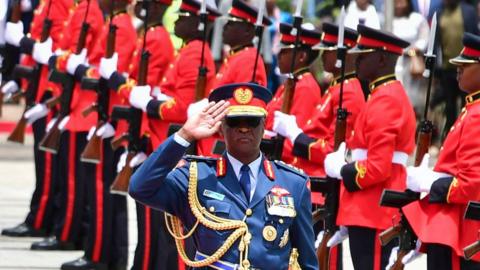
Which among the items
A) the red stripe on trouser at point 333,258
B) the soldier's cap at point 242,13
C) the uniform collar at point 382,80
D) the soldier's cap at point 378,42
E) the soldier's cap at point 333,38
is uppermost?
the soldier's cap at point 242,13

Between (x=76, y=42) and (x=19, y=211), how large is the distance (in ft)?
8.92

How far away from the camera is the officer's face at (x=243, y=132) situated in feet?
20.6

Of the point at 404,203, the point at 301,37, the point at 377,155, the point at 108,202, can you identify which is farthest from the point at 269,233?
the point at 108,202

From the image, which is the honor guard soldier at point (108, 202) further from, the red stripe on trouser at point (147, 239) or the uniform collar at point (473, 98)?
the uniform collar at point (473, 98)

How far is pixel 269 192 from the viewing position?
6.40m

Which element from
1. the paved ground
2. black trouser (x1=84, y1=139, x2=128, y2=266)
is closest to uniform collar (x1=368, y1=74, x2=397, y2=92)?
black trouser (x1=84, y1=139, x2=128, y2=266)

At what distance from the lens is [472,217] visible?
25.5 ft

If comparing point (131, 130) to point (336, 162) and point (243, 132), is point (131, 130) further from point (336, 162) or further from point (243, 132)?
point (243, 132)

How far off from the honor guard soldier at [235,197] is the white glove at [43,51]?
569 cm

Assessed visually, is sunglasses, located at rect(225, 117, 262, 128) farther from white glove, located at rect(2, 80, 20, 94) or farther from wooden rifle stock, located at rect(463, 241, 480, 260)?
white glove, located at rect(2, 80, 20, 94)

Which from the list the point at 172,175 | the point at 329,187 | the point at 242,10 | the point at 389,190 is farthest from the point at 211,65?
the point at 172,175

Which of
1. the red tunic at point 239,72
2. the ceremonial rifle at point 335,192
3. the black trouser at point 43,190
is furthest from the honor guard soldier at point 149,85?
the black trouser at point 43,190

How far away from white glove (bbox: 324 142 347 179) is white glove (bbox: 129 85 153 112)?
157 cm

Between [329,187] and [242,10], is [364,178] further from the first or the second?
[242,10]
